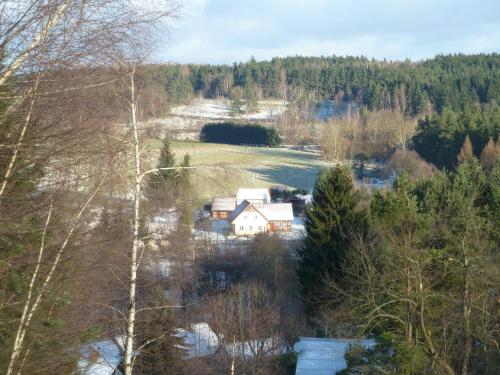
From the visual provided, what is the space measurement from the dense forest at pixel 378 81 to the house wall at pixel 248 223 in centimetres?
2961

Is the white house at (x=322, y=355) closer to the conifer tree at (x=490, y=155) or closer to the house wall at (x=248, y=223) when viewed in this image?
the house wall at (x=248, y=223)

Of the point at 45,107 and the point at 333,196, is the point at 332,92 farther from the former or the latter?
the point at 45,107

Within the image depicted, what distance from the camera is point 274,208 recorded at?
36906mm

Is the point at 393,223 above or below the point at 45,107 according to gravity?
below

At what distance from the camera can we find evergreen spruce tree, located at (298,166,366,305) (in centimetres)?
2135

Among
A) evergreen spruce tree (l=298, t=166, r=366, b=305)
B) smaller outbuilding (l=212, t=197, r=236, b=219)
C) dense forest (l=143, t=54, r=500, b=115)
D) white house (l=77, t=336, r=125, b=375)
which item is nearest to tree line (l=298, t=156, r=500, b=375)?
evergreen spruce tree (l=298, t=166, r=366, b=305)

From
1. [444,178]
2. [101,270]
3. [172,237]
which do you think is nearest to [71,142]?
[101,270]

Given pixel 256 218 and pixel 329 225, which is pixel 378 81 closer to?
pixel 256 218

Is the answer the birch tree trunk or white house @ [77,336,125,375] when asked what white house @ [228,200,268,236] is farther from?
the birch tree trunk

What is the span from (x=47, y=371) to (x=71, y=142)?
Result: 2.01 meters

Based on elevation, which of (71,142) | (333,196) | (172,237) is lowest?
(333,196)

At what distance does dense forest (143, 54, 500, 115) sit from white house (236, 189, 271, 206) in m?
25.0

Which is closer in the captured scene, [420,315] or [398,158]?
[420,315]

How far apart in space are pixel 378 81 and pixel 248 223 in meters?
61.9
